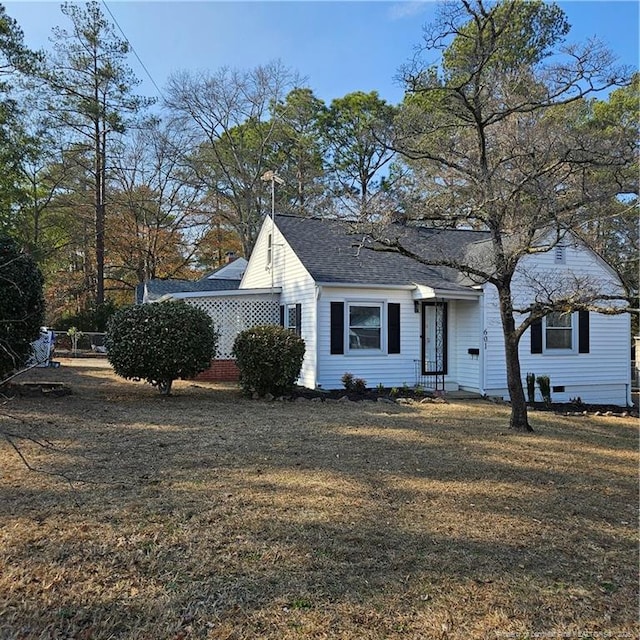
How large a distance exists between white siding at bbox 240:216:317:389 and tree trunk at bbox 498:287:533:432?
4938 millimetres

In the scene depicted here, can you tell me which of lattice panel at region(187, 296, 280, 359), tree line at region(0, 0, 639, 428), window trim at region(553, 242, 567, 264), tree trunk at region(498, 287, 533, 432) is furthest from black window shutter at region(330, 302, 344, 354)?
window trim at region(553, 242, 567, 264)

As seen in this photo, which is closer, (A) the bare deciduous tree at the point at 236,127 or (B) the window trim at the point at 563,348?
(B) the window trim at the point at 563,348

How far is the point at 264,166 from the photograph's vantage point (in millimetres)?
29594

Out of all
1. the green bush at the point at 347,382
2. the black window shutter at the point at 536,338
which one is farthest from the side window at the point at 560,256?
the green bush at the point at 347,382

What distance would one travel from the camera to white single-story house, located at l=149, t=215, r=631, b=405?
1179cm

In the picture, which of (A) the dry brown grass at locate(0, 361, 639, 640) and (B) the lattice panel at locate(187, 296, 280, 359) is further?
(B) the lattice panel at locate(187, 296, 280, 359)

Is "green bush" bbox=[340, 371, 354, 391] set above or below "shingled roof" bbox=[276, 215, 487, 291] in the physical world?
below

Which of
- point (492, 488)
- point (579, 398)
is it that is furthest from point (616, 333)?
point (492, 488)

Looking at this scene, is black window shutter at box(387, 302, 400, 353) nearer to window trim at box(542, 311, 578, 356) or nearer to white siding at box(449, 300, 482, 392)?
white siding at box(449, 300, 482, 392)

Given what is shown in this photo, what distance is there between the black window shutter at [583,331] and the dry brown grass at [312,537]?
6829mm

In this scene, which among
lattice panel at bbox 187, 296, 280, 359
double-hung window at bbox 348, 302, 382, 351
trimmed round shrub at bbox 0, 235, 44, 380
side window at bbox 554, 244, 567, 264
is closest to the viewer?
trimmed round shrub at bbox 0, 235, 44, 380

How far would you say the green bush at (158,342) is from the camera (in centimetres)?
947

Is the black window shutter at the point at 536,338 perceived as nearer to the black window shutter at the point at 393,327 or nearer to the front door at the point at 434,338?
the front door at the point at 434,338

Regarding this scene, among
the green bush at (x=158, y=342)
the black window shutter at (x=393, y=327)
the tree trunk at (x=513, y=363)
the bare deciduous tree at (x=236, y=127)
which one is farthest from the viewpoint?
the bare deciduous tree at (x=236, y=127)
